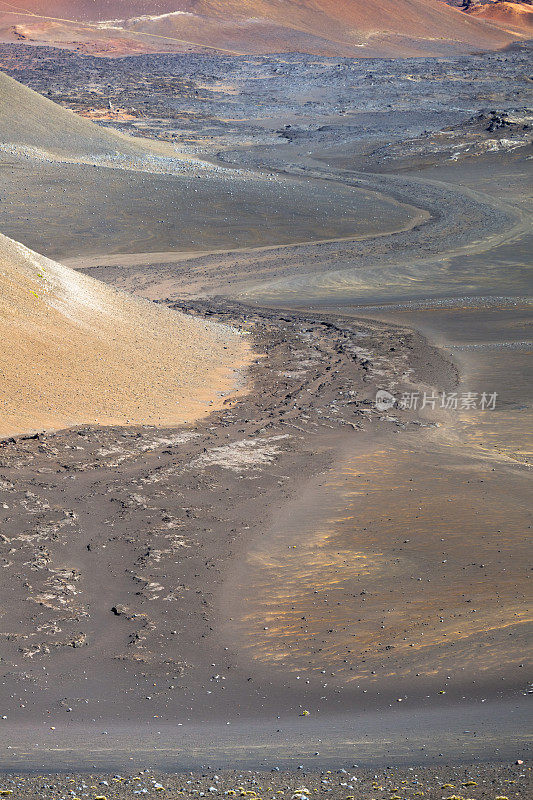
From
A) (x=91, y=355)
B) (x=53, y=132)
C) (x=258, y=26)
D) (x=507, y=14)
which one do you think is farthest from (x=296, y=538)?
(x=507, y=14)

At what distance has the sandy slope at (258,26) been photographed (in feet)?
306

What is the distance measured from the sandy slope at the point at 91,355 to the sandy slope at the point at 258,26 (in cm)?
8027

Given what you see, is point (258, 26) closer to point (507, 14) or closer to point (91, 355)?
point (507, 14)

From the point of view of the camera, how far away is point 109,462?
38.9 feet

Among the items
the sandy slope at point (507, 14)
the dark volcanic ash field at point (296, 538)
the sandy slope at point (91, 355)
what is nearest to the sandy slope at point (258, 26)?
the sandy slope at point (507, 14)

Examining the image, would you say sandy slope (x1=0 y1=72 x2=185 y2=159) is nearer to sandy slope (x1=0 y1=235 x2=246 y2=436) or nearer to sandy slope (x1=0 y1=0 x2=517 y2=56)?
sandy slope (x1=0 y1=235 x2=246 y2=436)

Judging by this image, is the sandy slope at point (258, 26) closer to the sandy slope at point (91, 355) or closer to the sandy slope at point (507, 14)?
the sandy slope at point (507, 14)

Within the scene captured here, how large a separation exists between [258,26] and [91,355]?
9215 centimetres

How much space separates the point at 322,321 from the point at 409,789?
1592 centimetres

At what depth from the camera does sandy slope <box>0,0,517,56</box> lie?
306 ft

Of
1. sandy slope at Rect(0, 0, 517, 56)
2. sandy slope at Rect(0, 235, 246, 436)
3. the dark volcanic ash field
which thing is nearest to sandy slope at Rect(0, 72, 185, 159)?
the dark volcanic ash field

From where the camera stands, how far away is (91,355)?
15.3 m

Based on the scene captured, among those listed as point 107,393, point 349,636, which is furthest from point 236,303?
point 349,636

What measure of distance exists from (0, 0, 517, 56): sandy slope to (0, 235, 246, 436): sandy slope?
80271 mm
